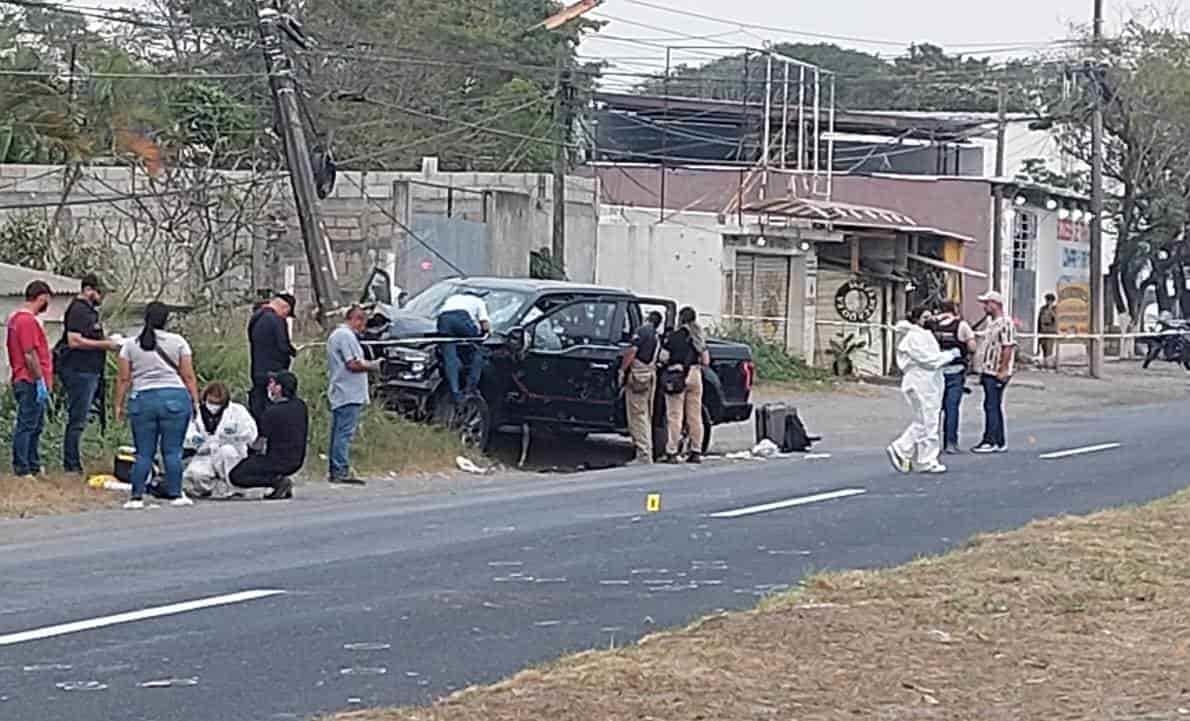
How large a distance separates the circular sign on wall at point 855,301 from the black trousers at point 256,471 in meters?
23.5

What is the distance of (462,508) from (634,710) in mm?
9735

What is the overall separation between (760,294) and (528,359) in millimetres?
16588

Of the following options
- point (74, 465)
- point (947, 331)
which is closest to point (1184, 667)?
point (74, 465)

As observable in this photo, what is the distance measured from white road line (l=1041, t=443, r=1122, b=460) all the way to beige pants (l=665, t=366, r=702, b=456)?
379 cm

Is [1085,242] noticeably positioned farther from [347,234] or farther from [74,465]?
[74,465]

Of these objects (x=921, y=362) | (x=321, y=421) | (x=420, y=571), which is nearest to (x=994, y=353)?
(x=921, y=362)

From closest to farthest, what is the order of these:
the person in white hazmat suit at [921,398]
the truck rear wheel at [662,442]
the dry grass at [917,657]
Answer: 1. the dry grass at [917,657]
2. the person in white hazmat suit at [921,398]
3. the truck rear wheel at [662,442]

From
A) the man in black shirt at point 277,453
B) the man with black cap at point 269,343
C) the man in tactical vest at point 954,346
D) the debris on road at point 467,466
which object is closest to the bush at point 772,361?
the man in tactical vest at point 954,346

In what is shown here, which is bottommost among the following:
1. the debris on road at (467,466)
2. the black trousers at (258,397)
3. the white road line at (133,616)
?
the debris on road at (467,466)

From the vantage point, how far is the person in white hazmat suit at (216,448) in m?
18.1

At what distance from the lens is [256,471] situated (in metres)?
18.1

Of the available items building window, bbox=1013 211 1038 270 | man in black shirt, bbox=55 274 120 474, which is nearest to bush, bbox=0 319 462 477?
man in black shirt, bbox=55 274 120 474

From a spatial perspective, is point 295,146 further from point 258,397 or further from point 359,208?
point 359,208

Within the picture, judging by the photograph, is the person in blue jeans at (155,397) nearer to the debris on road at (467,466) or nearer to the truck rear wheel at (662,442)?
the debris on road at (467,466)
